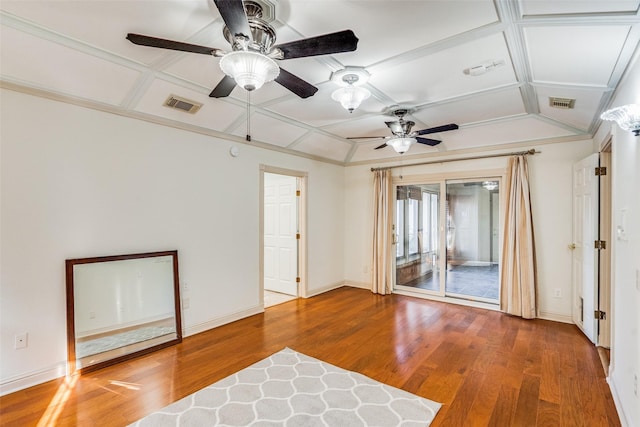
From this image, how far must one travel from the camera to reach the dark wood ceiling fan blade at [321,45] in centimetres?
162

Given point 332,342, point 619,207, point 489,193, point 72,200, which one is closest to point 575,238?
point 489,193

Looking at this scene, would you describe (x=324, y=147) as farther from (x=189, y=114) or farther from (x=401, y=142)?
(x=189, y=114)

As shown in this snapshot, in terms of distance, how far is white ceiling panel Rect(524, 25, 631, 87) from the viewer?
1.99 meters

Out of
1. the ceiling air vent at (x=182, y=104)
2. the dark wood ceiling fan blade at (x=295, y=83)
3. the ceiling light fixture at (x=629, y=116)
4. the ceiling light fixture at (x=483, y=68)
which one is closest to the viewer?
the ceiling light fixture at (x=629, y=116)

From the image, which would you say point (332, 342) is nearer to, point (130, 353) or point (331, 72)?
point (130, 353)

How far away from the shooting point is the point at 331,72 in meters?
2.74

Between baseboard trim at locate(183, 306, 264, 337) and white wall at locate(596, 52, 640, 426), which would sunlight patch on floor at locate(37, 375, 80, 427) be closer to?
baseboard trim at locate(183, 306, 264, 337)

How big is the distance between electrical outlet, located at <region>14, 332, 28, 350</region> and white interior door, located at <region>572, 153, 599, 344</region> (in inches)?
223

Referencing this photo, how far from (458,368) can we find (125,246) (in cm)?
358

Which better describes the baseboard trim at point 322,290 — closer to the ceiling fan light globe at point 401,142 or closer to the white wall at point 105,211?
the white wall at point 105,211

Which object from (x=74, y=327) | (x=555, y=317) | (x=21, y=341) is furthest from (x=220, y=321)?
(x=555, y=317)

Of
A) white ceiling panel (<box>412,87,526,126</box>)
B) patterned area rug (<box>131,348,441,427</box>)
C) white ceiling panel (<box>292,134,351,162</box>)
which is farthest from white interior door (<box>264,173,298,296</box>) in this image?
patterned area rug (<box>131,348,441,427</box>)

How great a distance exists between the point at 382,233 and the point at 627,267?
3.63m

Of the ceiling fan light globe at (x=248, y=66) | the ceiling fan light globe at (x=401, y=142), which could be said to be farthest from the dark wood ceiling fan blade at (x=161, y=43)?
the ceiling fan light globe at (x=401, y=142)
